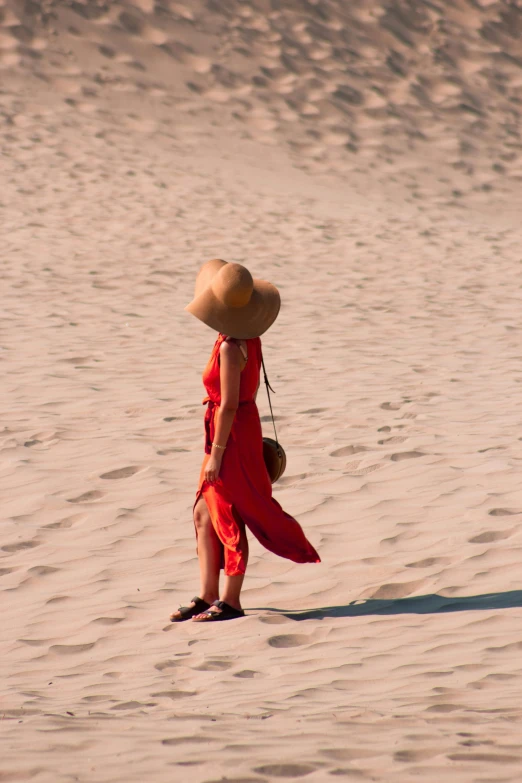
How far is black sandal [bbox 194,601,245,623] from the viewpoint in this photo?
452cm

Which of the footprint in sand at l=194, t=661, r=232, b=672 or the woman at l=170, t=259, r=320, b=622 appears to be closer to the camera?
the footprint in sand at l=194, t=661, r=232, b=672

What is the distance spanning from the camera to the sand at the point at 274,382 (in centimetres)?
350

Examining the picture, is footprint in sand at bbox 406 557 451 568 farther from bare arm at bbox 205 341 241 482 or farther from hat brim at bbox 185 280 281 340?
hat brim at bbox 185 280 281 340

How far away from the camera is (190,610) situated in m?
4.58

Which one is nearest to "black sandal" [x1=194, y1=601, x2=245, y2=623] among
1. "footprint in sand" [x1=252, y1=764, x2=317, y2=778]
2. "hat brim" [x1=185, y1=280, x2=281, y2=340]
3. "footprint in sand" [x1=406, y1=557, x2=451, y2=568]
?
"footprint in sand" [x1=406, y1=557, x2=451, y2=568]

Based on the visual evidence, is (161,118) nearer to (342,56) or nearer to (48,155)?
(48,155)

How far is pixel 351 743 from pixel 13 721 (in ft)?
3.45

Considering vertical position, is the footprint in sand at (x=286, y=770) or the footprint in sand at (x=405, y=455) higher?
the footprint in sand at (x=286, y=770)

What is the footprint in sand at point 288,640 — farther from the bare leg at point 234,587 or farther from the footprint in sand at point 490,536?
the footprint in sand at point 490,536

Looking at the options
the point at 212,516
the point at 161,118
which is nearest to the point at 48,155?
the point at 161,118

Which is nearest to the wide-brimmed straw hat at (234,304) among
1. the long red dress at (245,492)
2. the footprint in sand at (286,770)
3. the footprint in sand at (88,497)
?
the long red dress at (245,492)

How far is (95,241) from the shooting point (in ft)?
44.4

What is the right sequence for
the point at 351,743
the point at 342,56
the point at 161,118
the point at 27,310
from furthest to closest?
the point at 342,56 → the point at 161,118 → the point at 27,310 → the point at 351,743

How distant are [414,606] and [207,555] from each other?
2.92 feet
